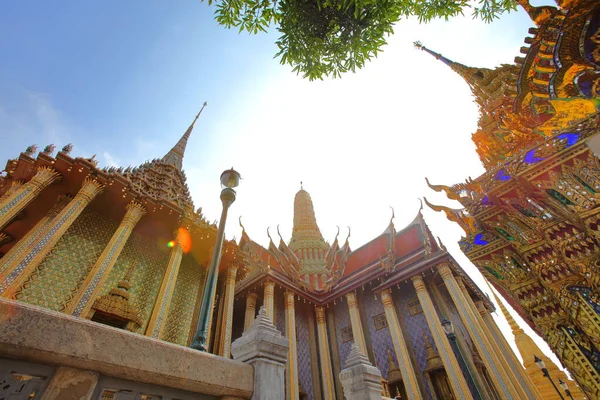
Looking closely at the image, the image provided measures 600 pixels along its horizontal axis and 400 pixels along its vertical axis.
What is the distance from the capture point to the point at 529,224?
5.76 metres

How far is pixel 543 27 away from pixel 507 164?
2.70m

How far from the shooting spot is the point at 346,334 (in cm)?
1321

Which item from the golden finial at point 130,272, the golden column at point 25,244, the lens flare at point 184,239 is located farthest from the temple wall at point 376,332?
the golden column at point 25,244

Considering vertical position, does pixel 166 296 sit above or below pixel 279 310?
below

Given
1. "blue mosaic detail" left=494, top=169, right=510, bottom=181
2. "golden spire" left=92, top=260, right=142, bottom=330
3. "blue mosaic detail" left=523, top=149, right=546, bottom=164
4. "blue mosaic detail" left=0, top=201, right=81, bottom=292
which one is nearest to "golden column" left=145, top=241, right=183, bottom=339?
"golden spire" left=92, top=260, right=142, bottom=330

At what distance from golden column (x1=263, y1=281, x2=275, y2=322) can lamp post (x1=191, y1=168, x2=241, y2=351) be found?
7798mm

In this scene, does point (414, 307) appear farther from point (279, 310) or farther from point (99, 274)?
point (99, 274)

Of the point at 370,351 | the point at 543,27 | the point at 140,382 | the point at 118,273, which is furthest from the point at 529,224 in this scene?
the point at 118,273

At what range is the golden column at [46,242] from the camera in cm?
660

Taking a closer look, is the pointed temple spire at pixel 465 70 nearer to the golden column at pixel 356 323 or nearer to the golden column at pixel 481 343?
the golden column at pixel 481 343

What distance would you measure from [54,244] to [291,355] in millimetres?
8736

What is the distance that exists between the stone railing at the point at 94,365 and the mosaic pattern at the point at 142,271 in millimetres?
8130

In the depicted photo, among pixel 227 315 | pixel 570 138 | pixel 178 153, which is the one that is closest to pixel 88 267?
pixel 227 315

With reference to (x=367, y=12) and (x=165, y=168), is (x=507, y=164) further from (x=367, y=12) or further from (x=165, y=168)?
(x=165, y=168)
